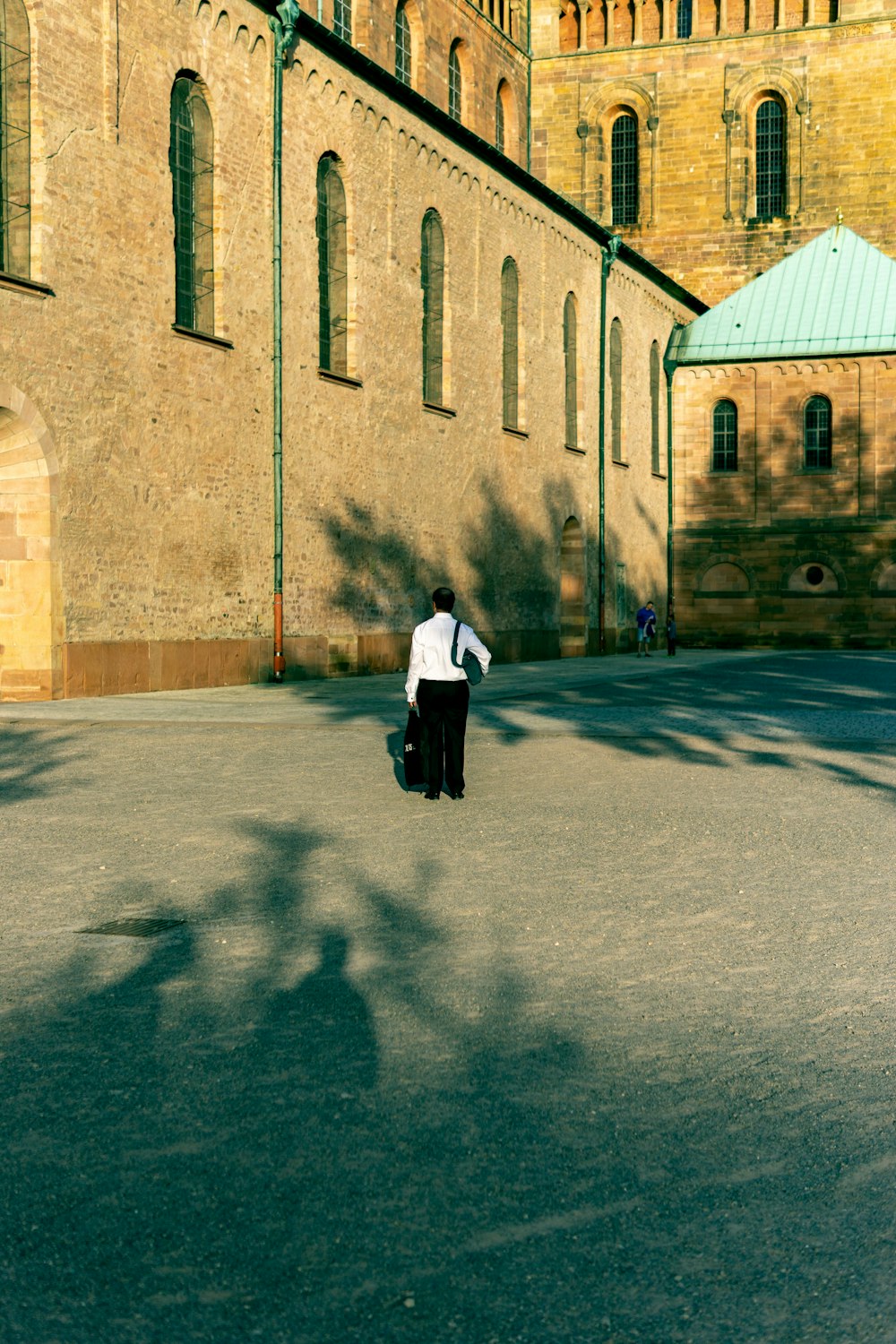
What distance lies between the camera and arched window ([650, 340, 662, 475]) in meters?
49.2

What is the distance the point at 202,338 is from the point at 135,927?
1838 cm

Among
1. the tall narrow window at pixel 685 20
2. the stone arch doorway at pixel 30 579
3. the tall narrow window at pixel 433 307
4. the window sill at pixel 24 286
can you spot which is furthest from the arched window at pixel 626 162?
the stone arch doorway at pixel 30 579

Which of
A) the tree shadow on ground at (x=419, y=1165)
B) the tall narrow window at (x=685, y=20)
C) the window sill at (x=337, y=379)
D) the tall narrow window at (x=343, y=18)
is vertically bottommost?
the tree shadow on ground at (x=419, y=1165)

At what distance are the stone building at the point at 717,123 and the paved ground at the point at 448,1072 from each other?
4567cm

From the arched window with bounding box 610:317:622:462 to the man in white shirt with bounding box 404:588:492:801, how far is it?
34.4 metres

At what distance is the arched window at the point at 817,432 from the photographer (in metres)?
50.0

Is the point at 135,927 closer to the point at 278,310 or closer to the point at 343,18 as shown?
the point at 278,310

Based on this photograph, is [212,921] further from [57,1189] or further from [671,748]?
[671,748]

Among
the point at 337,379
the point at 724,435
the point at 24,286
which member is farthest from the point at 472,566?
the point at 724,435

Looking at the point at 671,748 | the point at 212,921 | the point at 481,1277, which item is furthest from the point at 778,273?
the point at 481,1277

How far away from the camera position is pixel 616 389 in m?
45.0

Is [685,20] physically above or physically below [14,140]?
above

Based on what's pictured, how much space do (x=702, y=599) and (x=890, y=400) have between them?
828 centimetres

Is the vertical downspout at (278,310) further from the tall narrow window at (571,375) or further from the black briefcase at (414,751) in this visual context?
the tall narrow window at (571,375)
